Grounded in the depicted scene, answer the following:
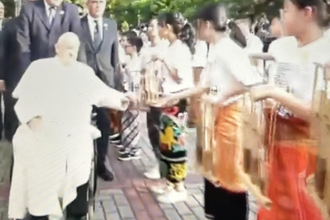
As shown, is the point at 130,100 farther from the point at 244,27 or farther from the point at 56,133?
the point at 244,27

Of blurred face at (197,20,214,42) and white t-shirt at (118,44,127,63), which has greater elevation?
blurred face at (197,20,214,42)

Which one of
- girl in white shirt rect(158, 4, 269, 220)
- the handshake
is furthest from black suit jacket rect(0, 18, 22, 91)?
girl in white shirt rect(158, 4, 269, 220)

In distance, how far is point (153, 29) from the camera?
118 cm

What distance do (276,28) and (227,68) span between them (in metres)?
0.15

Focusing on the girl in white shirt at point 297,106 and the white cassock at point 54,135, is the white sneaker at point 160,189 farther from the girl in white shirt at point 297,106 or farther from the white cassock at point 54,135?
the girl in white shirt at point 297,106

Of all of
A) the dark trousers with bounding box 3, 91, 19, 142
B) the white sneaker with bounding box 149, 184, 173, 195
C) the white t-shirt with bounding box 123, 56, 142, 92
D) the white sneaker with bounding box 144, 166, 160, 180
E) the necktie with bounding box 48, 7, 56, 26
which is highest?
the necktie with bounding box 48, 7, 56, 26

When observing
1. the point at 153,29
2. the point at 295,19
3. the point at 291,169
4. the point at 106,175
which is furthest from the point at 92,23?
the point at 291,169

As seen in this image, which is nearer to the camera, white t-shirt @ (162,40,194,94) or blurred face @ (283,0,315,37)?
blurred face @ (283,0,315,37)

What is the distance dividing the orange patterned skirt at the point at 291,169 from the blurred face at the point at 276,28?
0.19m

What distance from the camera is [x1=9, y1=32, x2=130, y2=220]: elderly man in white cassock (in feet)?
3.71

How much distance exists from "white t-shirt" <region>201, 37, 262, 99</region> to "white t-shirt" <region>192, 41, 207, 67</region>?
12 mm

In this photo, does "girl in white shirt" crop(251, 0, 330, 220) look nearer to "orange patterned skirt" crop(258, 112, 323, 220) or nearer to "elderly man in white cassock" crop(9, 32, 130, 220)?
"orange patterned skirt" crop(258, 112, 323, 220)

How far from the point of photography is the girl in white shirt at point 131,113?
45.8 inches

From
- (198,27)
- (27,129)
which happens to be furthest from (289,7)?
(27,129)
